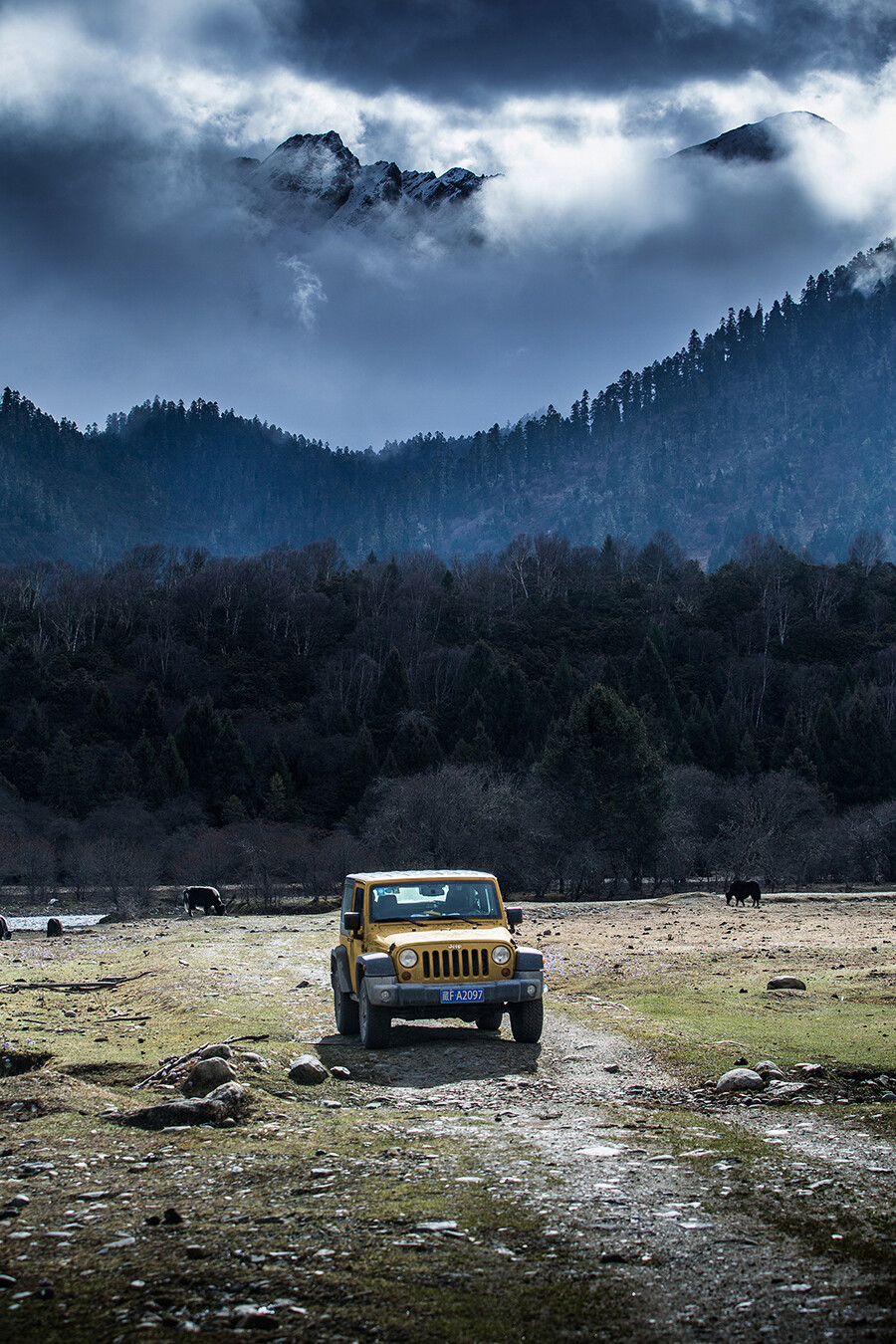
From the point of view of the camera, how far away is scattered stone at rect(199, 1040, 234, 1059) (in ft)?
36.0

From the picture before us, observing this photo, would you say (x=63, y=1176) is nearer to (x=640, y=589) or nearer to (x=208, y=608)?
(x=208, y=608)

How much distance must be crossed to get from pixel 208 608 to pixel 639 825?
86.6 meters

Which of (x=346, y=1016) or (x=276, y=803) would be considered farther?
(x=276, y=803)

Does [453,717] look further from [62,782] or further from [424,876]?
[424,876]

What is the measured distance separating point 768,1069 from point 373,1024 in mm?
4857

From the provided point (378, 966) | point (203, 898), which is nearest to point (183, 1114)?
point (378, 966)

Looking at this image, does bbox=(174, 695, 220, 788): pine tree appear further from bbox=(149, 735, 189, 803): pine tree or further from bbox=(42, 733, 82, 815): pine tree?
bbox=(42, 733, 82, 815): pine tree

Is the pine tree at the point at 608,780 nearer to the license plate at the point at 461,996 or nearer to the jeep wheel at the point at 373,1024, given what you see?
the jeep wheel at the point at 373,1024

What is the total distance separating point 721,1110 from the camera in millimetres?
9555

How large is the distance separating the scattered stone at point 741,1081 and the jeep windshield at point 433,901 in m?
4.46

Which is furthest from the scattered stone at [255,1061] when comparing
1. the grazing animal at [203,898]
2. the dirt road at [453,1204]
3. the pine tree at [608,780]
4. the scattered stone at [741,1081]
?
the pine tree at [608,780]

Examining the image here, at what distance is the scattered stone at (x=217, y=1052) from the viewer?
10977 millimetres

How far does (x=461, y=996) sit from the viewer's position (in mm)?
12539

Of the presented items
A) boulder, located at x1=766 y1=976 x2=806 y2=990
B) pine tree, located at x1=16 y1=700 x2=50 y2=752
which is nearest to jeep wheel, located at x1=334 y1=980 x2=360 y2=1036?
boulder, located at x1=766 y1=976 x2=806 y2=990
